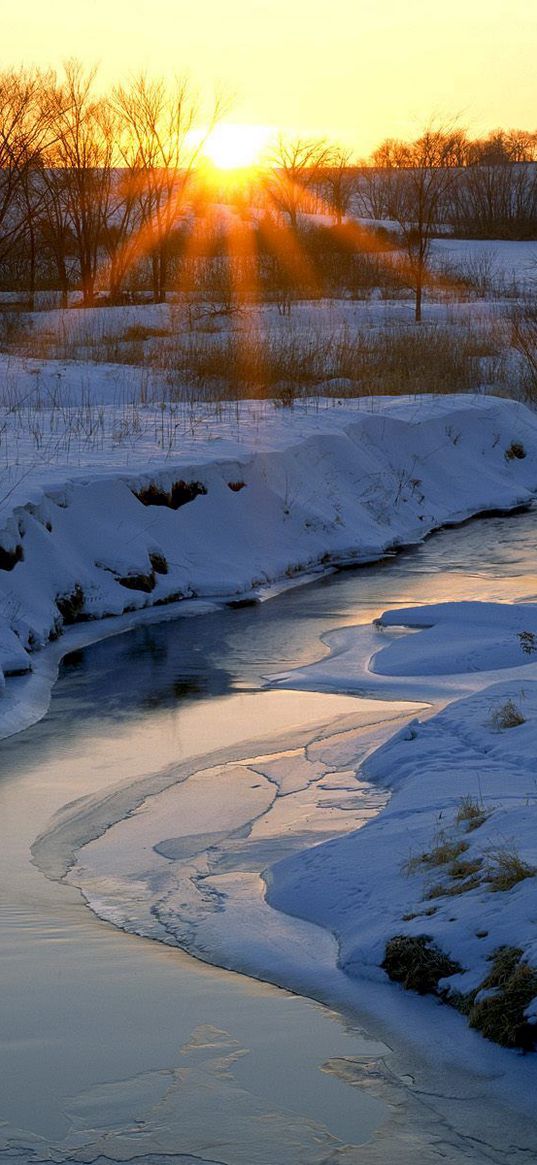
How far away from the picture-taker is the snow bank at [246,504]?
11148 millimetres

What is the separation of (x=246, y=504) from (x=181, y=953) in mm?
9603

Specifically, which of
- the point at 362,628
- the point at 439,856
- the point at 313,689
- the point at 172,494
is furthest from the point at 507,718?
the point at 172,494

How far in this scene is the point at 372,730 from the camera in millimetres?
7598

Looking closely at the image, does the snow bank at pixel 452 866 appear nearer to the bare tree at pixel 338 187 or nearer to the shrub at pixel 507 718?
the shrub at pixel 507 718

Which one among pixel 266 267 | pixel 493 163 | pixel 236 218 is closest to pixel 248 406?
pixel 266 267

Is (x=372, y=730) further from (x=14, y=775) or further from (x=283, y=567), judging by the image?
(x=283, y=567)

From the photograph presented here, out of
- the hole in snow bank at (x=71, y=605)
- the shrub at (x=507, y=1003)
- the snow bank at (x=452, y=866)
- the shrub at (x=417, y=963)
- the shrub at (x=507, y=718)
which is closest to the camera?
the shrub at (x=507, y=1003)

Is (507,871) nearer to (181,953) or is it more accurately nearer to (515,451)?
(181,953)

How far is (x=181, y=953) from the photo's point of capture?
483cm

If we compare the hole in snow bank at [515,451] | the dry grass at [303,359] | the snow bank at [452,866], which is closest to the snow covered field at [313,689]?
the snow bank at [452,866]

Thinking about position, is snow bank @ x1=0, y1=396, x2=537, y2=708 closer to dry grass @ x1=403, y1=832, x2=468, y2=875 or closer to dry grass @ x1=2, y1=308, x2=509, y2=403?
dry grass @ x1=2, y1=308, x2=509, y2=403

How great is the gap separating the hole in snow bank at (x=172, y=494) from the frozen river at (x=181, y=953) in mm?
3443

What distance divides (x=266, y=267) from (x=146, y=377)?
27.5 metres

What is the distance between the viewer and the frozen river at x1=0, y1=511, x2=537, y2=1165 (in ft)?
11.7
